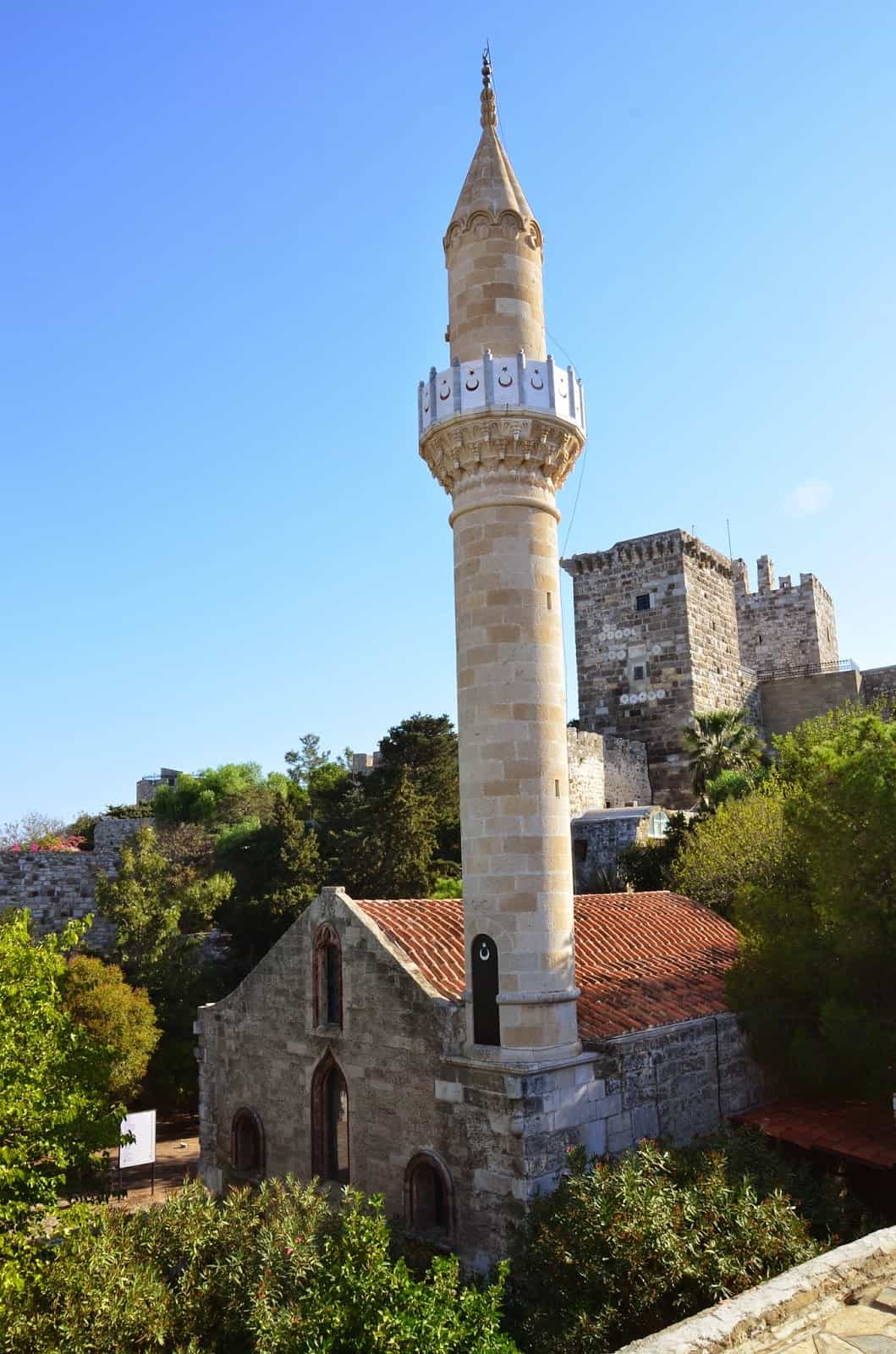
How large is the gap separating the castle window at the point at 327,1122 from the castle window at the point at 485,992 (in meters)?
3.62

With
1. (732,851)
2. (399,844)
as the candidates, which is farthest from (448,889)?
(732,851)

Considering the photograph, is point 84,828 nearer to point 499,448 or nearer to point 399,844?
point 399,844

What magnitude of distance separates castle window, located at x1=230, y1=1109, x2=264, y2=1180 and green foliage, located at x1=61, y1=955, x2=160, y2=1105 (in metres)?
5.88

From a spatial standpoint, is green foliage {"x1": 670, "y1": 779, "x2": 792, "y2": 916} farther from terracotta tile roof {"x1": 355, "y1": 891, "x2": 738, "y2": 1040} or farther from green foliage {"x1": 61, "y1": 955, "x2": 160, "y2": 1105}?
green foliage {"x1": 61, "y1": 955, "x2": 160, "y2": 1105}

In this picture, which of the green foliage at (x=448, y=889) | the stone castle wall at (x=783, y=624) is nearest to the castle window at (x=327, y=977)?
the green foliage at (x=448, y=889)

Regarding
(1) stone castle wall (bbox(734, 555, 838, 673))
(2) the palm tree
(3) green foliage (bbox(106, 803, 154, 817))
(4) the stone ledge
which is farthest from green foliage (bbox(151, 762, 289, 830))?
(4) the stone ledge

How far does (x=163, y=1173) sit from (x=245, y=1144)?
5.66 metres

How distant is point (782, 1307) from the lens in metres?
6.59

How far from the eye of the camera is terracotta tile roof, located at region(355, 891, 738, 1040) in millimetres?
13555

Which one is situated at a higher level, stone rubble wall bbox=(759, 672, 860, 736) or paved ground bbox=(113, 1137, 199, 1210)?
stone rubble wall bbox=(759, 672, 860, 736)

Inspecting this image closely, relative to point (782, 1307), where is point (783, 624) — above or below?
above

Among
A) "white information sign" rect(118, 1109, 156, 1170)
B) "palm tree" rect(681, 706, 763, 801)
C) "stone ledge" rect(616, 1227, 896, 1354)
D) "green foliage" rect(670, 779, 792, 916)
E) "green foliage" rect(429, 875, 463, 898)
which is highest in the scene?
"palm tree" rect(681, 706, 763, 801)

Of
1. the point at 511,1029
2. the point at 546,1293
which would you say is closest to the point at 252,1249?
the point at 546,1293

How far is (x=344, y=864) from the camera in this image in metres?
29.5
